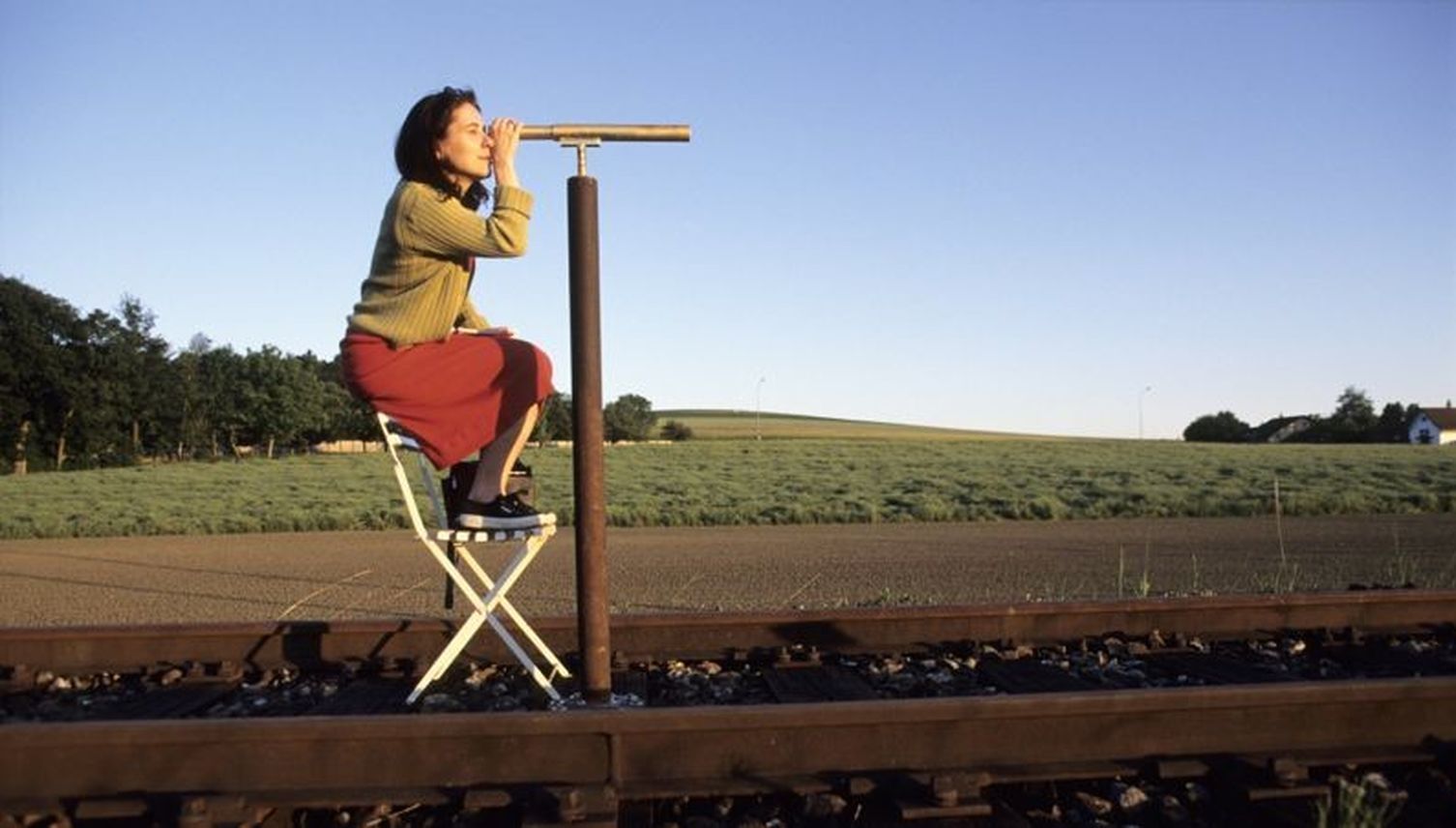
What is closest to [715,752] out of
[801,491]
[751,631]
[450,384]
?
[450,384]

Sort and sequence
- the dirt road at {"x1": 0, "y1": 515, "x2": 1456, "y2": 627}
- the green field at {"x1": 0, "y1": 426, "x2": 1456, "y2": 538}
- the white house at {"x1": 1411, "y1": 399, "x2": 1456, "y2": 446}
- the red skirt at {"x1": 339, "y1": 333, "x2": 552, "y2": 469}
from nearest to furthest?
the red skirt at {"x1": 339, "y1": 333, "x2": 552, "y2": 469} < the dirt road at {"x1": 0, "y1": 515, "x2": 1456, "y2": 627} < the green field at {"x1": 0, "y1": 426, "x2": 1456, "y2": 538} < the white house at {"x1": 1411, "y1": 399, "x2": 1456, "y2": 446}

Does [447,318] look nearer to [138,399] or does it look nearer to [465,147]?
[465,147]

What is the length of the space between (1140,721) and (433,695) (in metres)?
2.36

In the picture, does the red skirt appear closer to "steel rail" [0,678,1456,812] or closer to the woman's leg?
the woman's leg

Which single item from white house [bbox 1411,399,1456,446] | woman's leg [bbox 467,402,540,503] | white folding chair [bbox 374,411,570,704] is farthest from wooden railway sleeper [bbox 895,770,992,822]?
white house [bbox 1411,399,1456,446]

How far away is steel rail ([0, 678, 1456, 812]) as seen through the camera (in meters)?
2.73

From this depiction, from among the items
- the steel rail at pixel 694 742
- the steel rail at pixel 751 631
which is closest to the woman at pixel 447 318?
the steel rail at pixel 694 742

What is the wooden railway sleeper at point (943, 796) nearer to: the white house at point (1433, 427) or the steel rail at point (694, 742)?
the steel rail at point (694, 742)

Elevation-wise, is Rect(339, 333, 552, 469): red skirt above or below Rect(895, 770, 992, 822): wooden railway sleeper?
above

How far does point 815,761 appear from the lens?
112 inches

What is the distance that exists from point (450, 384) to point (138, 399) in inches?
3543

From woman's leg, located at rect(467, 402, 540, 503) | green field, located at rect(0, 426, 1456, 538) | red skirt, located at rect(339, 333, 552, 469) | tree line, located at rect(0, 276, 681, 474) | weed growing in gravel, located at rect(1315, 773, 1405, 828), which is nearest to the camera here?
weed growing in gravel, located at rect(1315, 773, 1405, 828)

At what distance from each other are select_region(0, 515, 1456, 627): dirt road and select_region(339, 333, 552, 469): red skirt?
432 centimetres

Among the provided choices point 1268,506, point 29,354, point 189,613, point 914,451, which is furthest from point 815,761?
point 29,354
